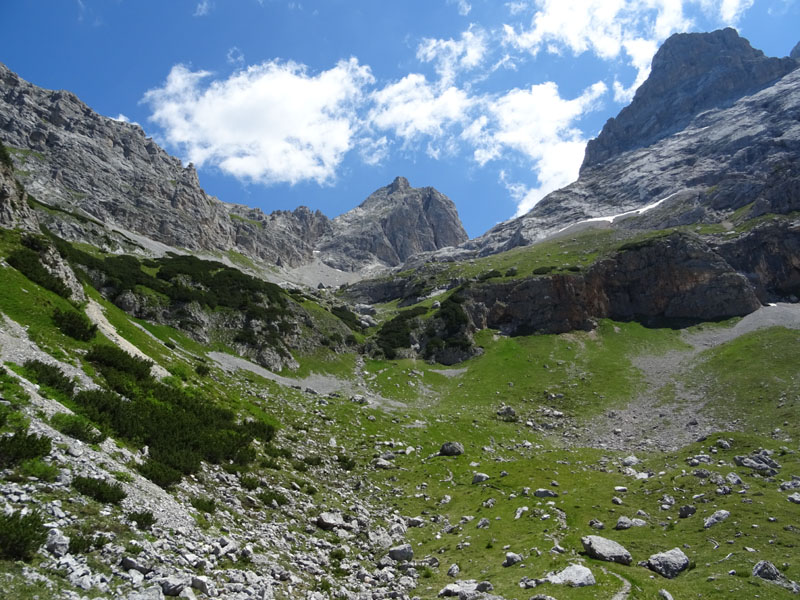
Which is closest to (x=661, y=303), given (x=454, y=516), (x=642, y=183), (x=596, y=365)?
(x=596, y=365)

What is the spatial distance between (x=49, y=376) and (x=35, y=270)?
496 inches

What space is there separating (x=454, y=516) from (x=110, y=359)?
19697 mm

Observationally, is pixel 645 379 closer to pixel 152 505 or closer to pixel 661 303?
pixel 661 303

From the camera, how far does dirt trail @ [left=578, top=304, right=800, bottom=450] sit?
4834 cm

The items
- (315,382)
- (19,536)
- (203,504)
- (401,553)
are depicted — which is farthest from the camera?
(315,382)

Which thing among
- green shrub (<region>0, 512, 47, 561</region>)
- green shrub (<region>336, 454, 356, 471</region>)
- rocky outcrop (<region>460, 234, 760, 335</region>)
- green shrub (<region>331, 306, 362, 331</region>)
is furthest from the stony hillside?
green shrub (<region>331, 306, 362, 331</region>)

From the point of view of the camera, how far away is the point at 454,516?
24484 mm

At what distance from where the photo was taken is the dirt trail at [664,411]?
159 feet

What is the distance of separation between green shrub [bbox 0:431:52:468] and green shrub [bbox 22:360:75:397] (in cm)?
490

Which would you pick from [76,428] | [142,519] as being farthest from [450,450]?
[76,428]

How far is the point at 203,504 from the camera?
51.5 ft

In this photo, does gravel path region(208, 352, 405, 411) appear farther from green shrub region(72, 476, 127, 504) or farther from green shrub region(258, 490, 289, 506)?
green shrub region(72, 476, 127, 504)

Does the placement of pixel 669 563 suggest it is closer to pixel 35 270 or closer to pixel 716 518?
pixel 716 518

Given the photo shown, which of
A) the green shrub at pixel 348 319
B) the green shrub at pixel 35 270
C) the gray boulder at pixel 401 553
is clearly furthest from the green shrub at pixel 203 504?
the green shrub at pixel 348 319
